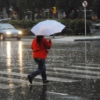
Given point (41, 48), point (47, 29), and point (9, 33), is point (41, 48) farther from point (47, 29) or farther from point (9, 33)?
point (9, 33)

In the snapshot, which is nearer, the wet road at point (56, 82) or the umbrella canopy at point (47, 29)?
the wet road at point (56, 82)

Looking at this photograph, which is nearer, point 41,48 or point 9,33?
point 41,48

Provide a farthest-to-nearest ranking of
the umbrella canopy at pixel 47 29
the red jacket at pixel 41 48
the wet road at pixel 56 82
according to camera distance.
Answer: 1. the red jacket at pixel 41 48
2. the umbrella canopy at pixel 47 29
3. the wet road at pixel 56 82

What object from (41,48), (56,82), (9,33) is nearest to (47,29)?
(41,48)

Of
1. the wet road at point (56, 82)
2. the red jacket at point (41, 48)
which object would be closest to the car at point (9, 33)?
the wet road at point (56, 82)

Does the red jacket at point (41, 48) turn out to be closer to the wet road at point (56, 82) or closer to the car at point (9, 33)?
the wet road at point (56, 82)

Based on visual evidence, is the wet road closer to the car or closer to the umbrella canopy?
the umbrella canopy

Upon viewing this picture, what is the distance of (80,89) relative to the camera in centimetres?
1020

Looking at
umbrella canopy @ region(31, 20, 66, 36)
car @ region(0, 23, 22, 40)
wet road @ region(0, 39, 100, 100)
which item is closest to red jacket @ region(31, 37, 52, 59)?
umbrella canopy @ region(31, 20, 66, 36)

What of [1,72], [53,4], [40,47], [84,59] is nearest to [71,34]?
[53,4]

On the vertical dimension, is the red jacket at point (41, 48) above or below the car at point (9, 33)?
above

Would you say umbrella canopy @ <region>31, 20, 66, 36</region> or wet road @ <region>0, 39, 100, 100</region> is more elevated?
umbrella canopy @ <region>31, 20, 66, 36</region>

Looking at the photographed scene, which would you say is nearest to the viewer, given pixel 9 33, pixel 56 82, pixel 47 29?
pixel 47 29

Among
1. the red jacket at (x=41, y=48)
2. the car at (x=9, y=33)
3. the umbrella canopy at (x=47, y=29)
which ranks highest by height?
the umbrella canopy at (x=47, y=29)
